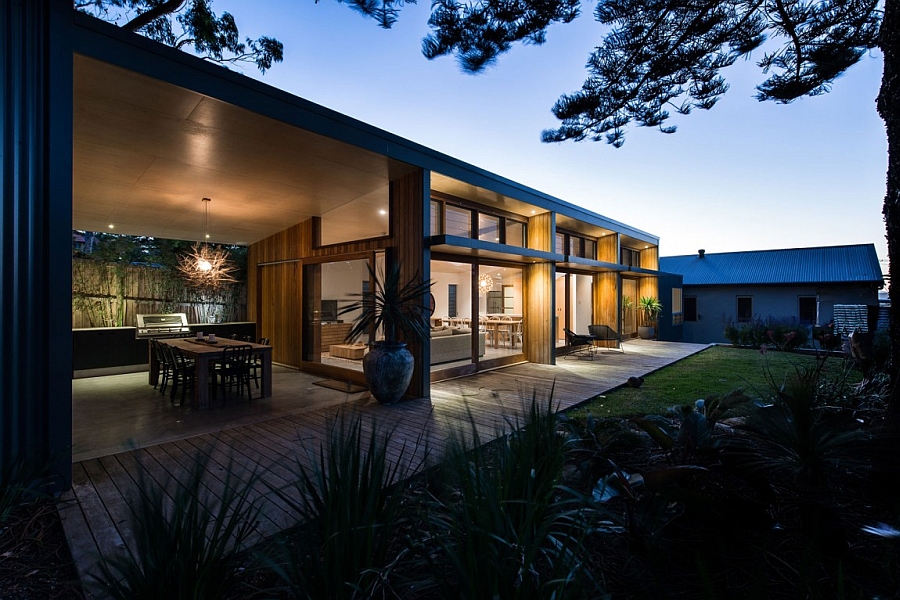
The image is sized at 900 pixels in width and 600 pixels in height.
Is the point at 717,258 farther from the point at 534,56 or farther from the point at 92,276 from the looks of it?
the point at 92,276

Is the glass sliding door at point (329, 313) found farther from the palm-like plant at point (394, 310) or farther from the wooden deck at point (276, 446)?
the wooden deck at point (276, 446)

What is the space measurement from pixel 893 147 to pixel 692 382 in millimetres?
5375

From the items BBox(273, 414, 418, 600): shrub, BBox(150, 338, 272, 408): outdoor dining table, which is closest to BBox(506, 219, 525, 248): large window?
BBox(150, 338, 272, 408): outdoor dining table

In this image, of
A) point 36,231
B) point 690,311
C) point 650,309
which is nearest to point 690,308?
point 690,311

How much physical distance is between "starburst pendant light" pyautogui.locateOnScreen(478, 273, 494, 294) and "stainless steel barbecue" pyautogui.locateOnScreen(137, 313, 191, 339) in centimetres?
624

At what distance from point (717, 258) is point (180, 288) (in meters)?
22.9

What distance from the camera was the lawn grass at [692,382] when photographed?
5.21m

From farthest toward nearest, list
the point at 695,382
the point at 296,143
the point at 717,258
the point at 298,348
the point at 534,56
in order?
the point at 717,258 < the point at 298,348 < the point at 695,382 < the point at 296,143 < the point at 534,56

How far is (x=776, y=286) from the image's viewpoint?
1755 cm

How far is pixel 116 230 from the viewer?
836cm

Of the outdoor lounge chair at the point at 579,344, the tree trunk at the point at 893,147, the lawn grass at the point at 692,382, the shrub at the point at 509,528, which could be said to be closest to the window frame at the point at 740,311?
the lawn grass at the point at 692,382

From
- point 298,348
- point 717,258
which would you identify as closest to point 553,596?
point 298,348

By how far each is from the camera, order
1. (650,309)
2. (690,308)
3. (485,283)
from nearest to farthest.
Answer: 1. (485,283)
2. (650,309)
3. (690,308)

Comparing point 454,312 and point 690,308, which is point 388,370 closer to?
point 454,312
